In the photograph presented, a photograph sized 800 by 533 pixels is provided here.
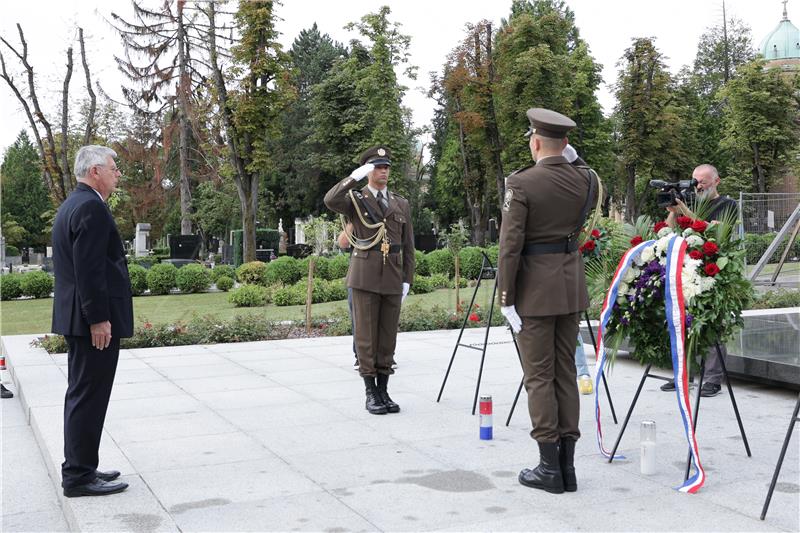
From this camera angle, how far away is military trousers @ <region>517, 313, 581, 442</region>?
4758 mm

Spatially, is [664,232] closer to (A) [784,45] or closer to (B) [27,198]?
(B) [27,198]

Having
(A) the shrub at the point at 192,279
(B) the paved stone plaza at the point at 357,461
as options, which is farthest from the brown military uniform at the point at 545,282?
(A) the shrub at the point at 192,279

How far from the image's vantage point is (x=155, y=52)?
39.4m

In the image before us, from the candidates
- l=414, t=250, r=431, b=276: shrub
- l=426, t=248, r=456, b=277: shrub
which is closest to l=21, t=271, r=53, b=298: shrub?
l=414, t=250, r=431, b=276: shrub

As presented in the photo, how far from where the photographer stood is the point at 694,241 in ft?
17.2

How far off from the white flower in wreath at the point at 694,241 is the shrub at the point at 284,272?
65.8 ft

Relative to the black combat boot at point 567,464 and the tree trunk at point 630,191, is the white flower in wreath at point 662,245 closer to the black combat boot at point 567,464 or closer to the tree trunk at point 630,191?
the black combat boot at point 567,464

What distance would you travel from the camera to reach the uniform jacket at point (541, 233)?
4.76 m

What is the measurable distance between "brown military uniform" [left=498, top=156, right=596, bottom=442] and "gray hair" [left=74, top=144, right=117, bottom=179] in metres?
2.42

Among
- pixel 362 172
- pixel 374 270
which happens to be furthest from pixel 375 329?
pixel 362 172

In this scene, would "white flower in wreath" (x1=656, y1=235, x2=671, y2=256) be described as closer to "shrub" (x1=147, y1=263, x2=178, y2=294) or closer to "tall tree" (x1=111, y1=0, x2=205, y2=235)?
"shrub" (x1=147, y1=263, x2=178, y2=294)

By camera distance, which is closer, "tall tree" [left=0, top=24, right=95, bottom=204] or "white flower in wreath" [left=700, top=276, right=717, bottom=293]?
"white flower in wreath" [left=700, top=276, right=717, bottom=293]

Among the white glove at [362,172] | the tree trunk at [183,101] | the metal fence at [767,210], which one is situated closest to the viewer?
the white glove at [362,172]

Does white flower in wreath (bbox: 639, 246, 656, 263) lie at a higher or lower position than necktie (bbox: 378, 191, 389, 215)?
lower
